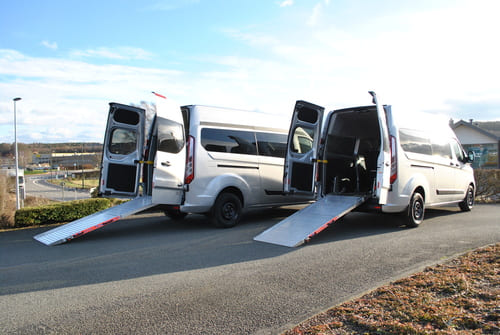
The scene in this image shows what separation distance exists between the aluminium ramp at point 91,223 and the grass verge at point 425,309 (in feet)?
17.1

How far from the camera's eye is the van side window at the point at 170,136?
7609 millimetres

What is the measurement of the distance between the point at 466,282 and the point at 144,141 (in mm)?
6793

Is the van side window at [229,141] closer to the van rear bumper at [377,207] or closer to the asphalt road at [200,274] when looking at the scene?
the asphalt road at [200,274]

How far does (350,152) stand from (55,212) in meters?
7.35

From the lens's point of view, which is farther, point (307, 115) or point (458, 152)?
point (458, 152)

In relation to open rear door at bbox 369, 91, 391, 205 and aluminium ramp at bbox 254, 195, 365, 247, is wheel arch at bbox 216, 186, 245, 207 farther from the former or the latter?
open rear door at bbox 369, 91, 391, 205

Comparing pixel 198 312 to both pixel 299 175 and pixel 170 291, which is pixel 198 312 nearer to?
pixel 170 291

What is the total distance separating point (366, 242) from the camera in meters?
6.73

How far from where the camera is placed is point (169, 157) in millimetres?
7742

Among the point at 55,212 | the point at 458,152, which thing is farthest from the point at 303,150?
the point at 55,212

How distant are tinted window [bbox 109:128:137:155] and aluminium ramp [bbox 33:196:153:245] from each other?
1.25 m

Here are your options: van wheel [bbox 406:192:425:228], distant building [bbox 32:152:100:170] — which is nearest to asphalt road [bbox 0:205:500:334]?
van wheel [bbox 406:192:425:228]

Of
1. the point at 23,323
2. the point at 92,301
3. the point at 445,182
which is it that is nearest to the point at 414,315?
the point at 92,301

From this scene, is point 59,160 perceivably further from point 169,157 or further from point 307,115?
point 307,115
